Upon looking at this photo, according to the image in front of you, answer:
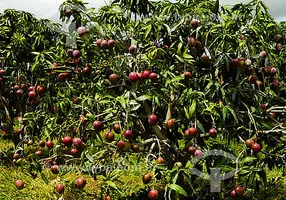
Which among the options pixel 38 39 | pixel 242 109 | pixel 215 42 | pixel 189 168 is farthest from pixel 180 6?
pixel 38 39

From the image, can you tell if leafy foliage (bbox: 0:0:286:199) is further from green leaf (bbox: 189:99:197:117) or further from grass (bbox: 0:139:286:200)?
grass (bbox: 0:139:286:200)

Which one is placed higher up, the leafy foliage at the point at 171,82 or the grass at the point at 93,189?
the leafy foliage at the point at 171,82

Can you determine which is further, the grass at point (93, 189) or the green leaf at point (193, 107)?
the grass at point (93, 189)

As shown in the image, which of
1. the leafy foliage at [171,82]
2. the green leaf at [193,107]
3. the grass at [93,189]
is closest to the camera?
the green leaf at [193,107]

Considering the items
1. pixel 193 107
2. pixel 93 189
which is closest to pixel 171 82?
Result: pixel 193 107

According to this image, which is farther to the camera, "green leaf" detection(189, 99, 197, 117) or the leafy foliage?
the leafy foliage

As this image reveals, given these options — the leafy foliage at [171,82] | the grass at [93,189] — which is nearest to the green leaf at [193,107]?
the leafy foliage at [171,82]

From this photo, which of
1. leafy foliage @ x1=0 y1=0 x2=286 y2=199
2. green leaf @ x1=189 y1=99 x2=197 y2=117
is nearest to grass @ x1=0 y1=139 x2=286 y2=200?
leafy foliage @ x1=0 y1=0 x2=286 y2=199

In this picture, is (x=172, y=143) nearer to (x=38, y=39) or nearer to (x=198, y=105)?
(x=198, y=105)

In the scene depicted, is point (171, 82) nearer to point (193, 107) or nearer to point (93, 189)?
point (193, 107)

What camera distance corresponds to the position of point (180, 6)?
2549mm

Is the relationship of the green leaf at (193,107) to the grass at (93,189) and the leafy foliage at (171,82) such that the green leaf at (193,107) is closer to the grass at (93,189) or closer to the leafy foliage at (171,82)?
the leafy foliage at (171,82)

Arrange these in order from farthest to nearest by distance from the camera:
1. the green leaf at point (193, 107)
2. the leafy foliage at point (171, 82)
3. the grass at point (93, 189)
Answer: the grass at point (93, 189) → the leafy foliage at point (171, 82) → the green leaf at point (193, 107)

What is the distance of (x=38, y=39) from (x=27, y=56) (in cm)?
30
